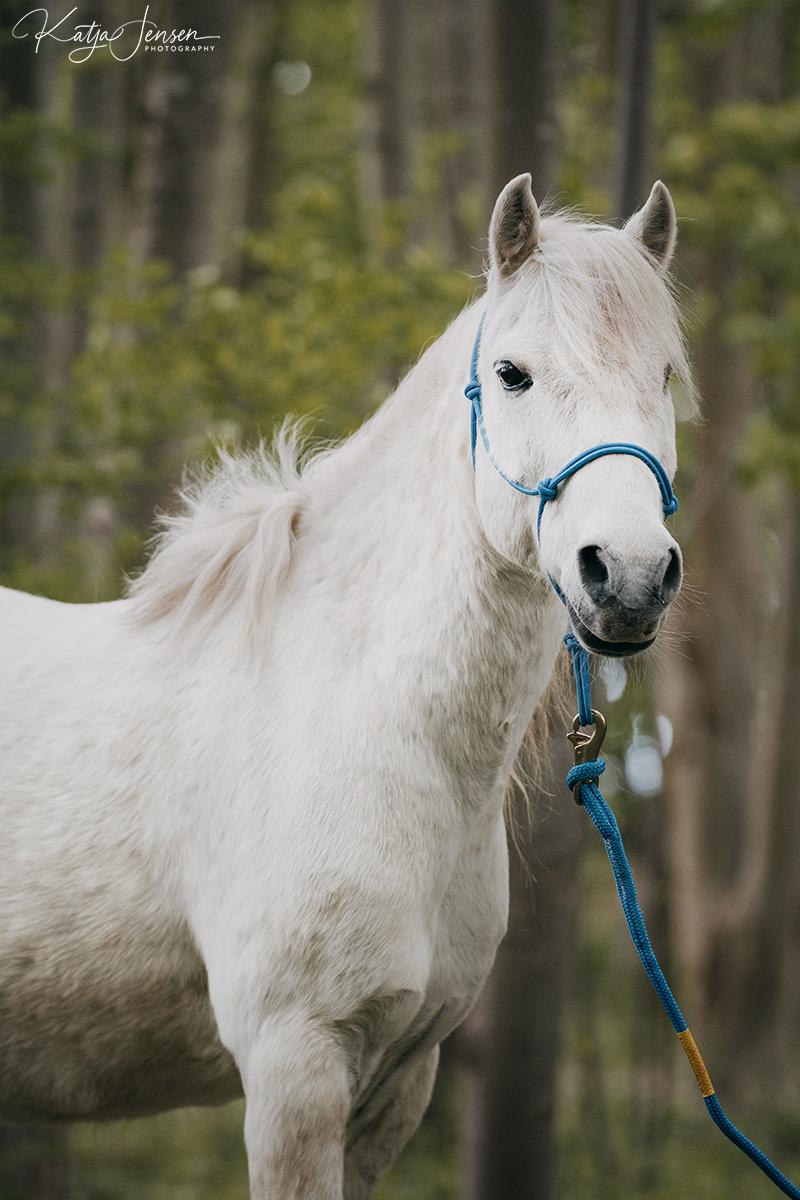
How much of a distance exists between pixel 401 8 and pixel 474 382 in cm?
763

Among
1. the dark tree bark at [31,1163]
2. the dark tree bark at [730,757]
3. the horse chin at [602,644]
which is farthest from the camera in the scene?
the dark tree bark at [730,757]

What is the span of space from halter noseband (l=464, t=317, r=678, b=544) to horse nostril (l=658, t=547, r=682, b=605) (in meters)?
0.23

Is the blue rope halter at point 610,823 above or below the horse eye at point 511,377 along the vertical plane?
below

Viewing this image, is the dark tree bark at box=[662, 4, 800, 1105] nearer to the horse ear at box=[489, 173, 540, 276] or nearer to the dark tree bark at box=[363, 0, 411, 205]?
the dark tree bark at box=[363, 0, 411, 205]

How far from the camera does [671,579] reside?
2.46 metres

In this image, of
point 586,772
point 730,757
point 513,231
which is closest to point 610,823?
point 586,772

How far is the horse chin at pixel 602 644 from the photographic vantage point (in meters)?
2.57

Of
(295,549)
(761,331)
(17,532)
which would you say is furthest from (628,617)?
(761,331)

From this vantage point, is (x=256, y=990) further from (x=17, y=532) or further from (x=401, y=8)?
(x=401, y=8)

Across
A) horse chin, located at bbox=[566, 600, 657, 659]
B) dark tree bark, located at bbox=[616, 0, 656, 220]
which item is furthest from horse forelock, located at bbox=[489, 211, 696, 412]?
dark tree bark, located at bbox=[616, 0, 656, 220]

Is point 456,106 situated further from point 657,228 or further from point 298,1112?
point 298,1112

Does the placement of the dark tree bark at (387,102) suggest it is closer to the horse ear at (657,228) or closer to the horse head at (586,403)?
the horse ear at (657,228)

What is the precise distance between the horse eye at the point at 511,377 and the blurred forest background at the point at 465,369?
777mm

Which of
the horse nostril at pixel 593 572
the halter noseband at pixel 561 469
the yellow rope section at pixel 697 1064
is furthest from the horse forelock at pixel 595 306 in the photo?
the yellow rope section at pixel 697 1064
